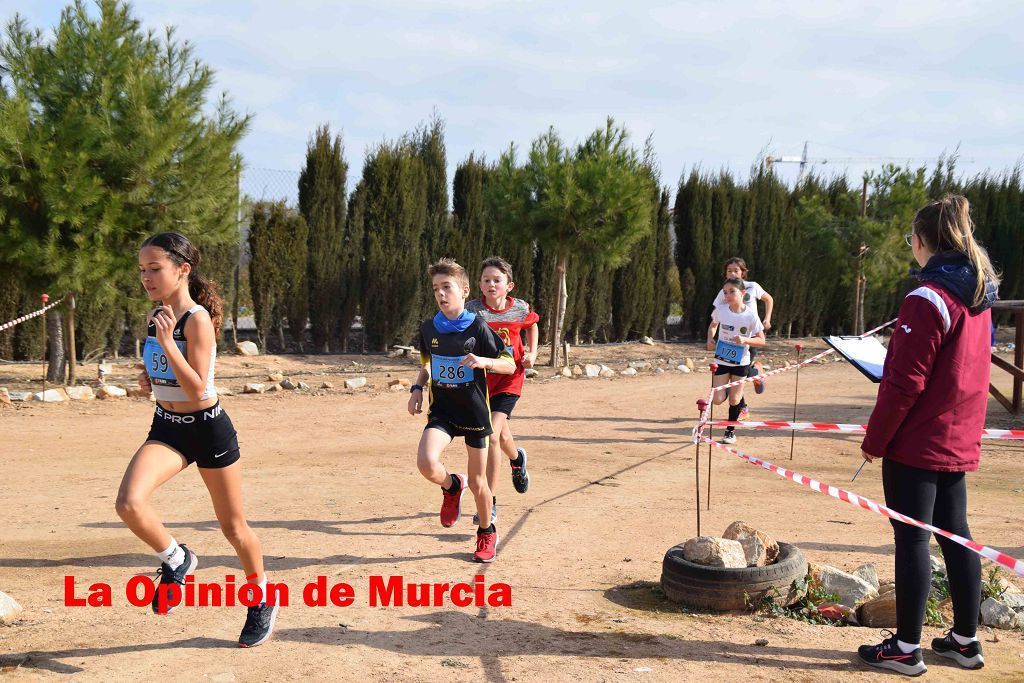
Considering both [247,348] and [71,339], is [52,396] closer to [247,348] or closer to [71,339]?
[71,339]

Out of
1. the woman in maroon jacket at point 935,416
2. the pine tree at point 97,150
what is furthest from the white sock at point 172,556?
the pine tree at point 97,150

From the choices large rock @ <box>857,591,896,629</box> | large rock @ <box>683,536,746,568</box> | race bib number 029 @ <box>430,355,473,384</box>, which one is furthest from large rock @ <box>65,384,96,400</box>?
large rock @ <box>857,591,896,629</box>

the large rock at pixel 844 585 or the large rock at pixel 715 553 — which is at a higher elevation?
the large rock at pixel 715 553

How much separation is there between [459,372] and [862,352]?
4.94 m

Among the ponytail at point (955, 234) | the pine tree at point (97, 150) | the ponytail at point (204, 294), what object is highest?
the pine tree at point (97, 150)

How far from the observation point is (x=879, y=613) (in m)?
4.60

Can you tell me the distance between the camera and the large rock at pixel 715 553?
187 inches

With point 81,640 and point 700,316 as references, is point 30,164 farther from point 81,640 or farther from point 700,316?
point 700,316

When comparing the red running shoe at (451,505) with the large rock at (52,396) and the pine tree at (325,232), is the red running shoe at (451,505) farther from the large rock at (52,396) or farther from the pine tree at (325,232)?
the pine tree at (325,232)

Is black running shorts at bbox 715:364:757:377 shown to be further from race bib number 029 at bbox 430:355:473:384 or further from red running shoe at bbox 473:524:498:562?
race bib number 029 at bbox 430:355:473:384

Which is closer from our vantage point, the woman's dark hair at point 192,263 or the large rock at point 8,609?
the woman's dark hair at point 192,263

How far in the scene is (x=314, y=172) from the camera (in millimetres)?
17031

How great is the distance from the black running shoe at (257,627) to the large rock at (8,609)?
3.95 feet

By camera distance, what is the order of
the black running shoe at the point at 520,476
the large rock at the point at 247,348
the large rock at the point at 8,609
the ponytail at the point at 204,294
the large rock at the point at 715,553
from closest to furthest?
the ponytail at the point at 204,294
the large rock at the point at 8,609
the large rock at the point at 715,553
the black running shoe at the point at 520,476
the large rock at the point at 247,348
